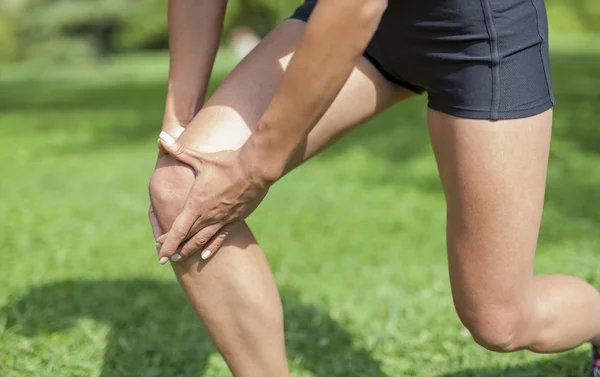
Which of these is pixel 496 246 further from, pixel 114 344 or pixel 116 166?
pixel 116 166

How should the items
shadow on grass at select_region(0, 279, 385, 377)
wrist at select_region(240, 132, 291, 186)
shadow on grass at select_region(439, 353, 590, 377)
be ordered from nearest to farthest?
1. wrist at select_region(240, 132, 291, 186)
2. shadow on grass at select_region(439, 353, 590, 377)
3. shadow on grass at select_region(0, 279, 385, 377)

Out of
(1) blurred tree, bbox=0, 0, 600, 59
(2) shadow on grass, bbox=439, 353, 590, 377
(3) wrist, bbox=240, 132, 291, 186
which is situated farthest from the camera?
(1) blurred tree, bbox=0, 0, 600, 59

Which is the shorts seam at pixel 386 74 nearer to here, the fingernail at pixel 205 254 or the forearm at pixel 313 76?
the forearm at pixel 313 76

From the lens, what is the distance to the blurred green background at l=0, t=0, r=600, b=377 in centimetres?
343

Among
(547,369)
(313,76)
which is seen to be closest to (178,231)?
(313,76)

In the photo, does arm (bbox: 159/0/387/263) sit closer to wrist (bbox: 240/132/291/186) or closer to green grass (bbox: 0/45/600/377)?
wrist (bbox: 240/132/291/186)

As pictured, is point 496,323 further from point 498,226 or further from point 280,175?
point 280,175

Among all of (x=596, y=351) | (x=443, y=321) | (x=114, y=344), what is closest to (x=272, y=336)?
(x=596, y=351)

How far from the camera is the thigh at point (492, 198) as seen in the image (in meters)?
2.08

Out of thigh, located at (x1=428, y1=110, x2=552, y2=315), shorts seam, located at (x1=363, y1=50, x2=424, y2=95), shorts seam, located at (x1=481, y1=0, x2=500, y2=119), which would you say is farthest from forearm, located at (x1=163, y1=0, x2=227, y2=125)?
shorts seam, located at (x1=481, y1=0, x2=500, y2=119)

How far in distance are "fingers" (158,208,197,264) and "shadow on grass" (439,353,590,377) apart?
165cm

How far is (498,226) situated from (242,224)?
0.67m

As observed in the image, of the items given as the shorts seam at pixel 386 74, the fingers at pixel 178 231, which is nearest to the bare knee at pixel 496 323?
the shorts seam at pixel 386 74

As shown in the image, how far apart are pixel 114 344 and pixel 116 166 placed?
554 cm
